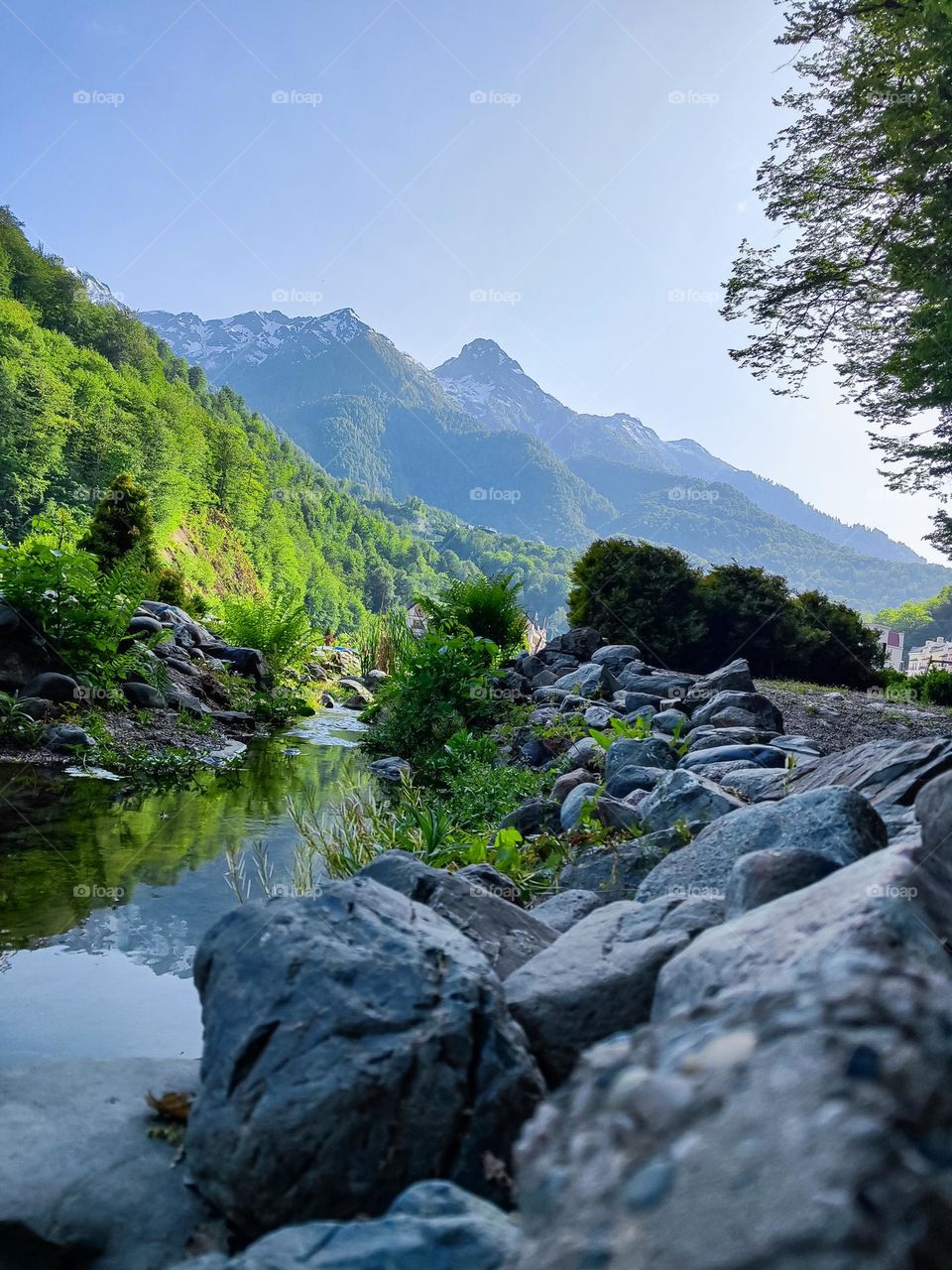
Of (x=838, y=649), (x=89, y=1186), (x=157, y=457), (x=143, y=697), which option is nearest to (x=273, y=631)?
(x=143, y=697)

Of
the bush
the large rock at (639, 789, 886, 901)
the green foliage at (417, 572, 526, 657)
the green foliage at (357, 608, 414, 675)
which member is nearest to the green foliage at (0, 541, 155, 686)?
the bush

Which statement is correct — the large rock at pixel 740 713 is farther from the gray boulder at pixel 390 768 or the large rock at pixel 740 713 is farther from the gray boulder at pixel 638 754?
the gray boulder at pixel 390 768

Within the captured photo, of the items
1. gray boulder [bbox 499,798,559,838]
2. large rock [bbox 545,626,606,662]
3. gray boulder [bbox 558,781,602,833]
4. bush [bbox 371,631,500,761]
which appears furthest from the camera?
large rock [bbox 545,626,606,662]

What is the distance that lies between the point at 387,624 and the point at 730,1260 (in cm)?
1422

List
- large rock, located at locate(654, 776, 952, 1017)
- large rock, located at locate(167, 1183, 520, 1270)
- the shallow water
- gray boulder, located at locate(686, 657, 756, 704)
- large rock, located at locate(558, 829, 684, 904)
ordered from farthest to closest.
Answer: gray boulder, located at locate(686, 657, 756, 704)
large rock, located at locate(558, 829, 684, 904)
the shallow water
large rock, located at locate(654, 776, 952, 1017)
large rock, located at locate(167, 1183, 520, 1270)

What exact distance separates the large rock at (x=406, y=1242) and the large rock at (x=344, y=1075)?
0.69 feet

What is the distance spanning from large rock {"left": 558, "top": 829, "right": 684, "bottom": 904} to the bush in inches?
194

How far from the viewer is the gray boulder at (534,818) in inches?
198

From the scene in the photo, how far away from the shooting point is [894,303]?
14117 millimetres

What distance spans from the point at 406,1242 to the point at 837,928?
0.96m

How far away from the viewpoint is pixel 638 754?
226 inches

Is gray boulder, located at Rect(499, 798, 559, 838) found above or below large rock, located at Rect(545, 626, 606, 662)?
below

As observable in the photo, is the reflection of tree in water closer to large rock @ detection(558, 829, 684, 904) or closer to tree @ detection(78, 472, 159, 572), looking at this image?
large rock @ detection(558, 829, 684, 904)

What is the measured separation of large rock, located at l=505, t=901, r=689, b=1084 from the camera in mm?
2027
